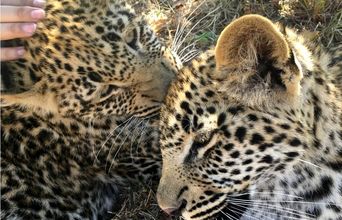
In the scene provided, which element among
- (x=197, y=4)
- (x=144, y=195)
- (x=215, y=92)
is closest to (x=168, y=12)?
(x=197, y=4)

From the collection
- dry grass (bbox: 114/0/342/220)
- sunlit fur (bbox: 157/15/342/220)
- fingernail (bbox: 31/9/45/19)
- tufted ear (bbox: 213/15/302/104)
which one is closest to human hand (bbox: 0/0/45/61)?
fingernail (bbox: 31/9/45/19)

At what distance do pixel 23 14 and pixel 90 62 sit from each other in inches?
21.4

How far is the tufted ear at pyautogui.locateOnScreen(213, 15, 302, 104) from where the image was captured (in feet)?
10.6

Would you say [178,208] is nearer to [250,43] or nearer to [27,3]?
[250,43]

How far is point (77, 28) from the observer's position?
13.7 feet

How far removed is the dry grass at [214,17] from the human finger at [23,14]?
1.71 meters

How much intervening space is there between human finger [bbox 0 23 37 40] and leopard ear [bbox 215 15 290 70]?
1344 millimetres

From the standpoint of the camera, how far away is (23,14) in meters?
4.16

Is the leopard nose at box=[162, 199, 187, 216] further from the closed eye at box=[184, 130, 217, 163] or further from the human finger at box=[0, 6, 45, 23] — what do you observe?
the human finger at box=[0, 6, 45, 23]

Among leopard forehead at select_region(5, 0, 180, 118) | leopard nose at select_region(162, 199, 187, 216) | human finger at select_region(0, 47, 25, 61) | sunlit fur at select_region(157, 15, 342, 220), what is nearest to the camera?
sunlit fur at select_region(157, 15, 342, 220)

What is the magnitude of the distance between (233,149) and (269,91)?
0.40 meters

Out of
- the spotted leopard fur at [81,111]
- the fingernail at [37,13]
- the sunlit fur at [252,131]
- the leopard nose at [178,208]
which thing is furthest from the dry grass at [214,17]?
the fingernail at [37,13]

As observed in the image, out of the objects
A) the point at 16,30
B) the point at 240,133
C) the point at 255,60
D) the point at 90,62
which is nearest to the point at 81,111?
the point at 90,62

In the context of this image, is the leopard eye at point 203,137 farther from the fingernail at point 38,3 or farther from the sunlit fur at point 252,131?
the fingernail at point 38,3
